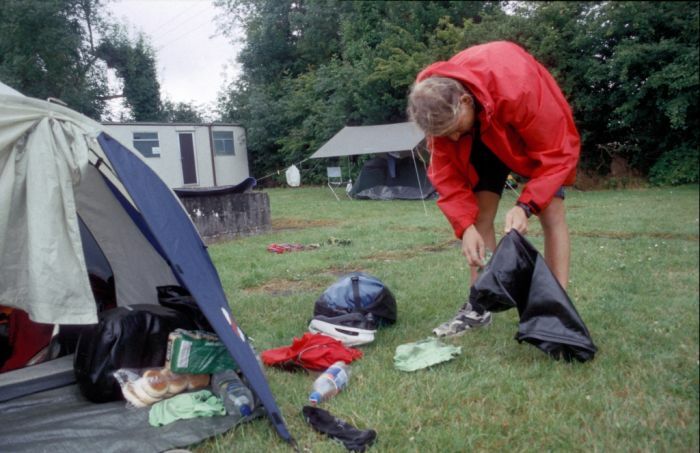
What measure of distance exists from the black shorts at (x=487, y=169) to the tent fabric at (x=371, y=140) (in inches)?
315

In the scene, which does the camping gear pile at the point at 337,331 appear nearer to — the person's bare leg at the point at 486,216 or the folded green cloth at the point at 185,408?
the folded green cloth at the point at 185,408

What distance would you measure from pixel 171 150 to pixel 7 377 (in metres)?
16.3

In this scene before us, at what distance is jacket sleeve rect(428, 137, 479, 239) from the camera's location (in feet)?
8.25

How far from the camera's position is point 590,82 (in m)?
1.30

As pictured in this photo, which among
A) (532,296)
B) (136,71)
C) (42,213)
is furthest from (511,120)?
(136,71)

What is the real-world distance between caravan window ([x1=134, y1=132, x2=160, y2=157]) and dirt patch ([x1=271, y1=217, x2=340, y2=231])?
9.57 m

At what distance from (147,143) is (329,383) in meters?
16.7

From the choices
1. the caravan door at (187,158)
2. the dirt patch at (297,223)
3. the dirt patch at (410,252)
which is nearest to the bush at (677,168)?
the dirt patch at (410,252)

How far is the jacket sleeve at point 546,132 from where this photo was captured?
194cm

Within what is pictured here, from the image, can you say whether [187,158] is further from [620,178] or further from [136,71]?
[620,178]

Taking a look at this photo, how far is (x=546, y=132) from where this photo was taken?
2039 mm

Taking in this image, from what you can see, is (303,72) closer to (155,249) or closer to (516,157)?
(516,157)

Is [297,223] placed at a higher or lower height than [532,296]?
lower

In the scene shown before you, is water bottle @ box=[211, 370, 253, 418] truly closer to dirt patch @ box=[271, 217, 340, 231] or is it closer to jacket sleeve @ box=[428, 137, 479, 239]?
jacket sleeve @ box=[428, 137, 479, 239]
